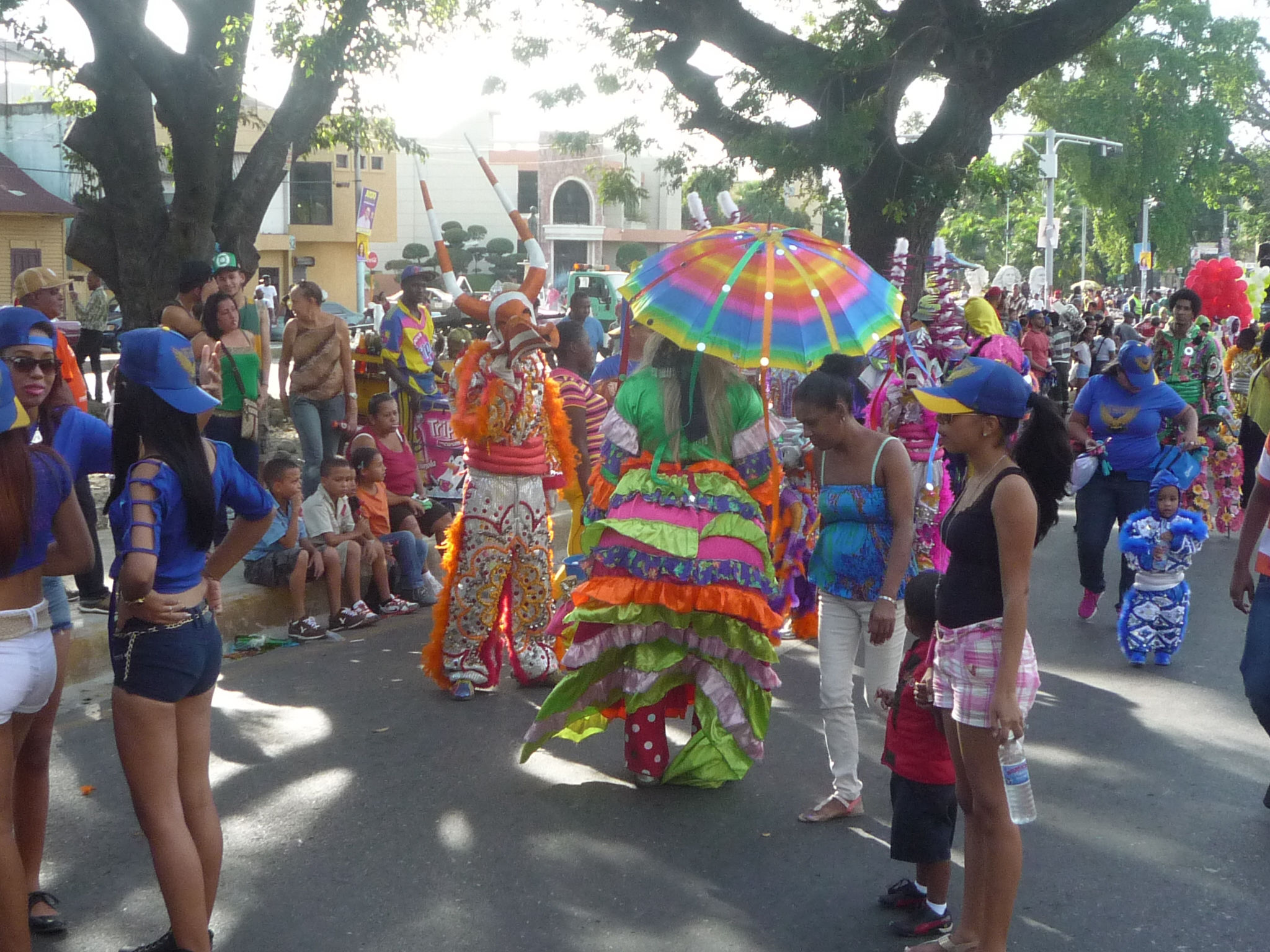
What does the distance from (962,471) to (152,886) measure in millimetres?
5995

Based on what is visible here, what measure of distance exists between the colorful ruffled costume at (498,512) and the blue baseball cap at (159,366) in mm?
2870

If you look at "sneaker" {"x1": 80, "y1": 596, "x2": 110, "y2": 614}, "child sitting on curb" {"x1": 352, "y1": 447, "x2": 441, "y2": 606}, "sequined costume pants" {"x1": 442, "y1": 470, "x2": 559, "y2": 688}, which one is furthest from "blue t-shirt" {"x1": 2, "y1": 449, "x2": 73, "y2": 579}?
"child sitting on curb" {"x1": 352, "y1": 447, "x2": 441, "y2": 606}

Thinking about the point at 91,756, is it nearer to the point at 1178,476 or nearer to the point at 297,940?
the point at 297,940

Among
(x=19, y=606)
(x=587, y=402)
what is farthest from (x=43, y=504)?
(x=587, y=402)

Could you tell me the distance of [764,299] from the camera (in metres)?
4.78

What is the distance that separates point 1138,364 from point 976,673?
5.11m

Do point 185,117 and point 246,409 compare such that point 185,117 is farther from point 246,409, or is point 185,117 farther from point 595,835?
point 595,835

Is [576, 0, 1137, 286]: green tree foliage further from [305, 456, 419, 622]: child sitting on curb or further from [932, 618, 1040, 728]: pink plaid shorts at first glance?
[932, 618, 1040, 728]: pink plaid shorts

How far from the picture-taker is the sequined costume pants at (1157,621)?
7.32 metres

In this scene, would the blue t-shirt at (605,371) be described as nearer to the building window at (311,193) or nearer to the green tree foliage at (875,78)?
the green tree foliage at (875,78)

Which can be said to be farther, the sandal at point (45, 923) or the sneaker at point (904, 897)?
the sneaker at point (904, 897)

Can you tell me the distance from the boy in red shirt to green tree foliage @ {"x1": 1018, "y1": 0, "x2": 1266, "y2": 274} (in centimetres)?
4350

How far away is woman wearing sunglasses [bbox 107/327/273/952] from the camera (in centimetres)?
339

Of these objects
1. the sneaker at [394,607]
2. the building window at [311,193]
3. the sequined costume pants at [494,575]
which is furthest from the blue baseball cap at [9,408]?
the building window at [311,193]
